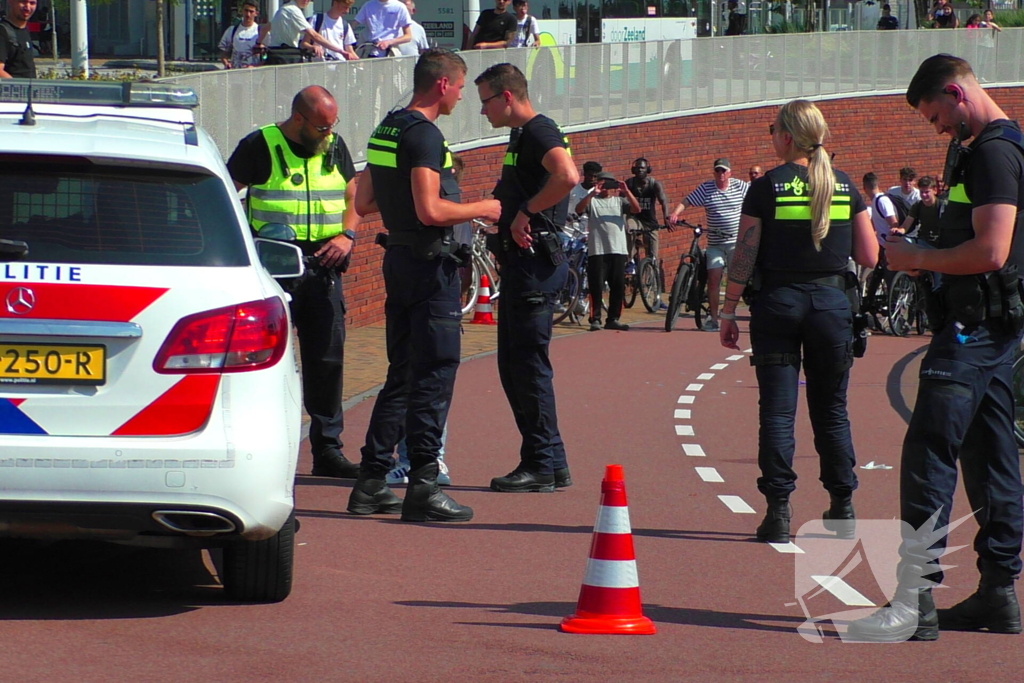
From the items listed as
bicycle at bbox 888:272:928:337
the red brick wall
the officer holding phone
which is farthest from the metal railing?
bicycle at bbox 888:272:928:337

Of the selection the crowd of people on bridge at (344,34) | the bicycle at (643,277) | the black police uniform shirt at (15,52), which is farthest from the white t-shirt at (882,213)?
the black police uniform shirt at (15,52)

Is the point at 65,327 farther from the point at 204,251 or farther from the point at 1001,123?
the point at 1001,123

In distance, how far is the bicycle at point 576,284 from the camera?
2048 cm

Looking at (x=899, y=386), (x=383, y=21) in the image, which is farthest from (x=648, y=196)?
(x=899, y=386)

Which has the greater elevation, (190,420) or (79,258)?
(79,258)

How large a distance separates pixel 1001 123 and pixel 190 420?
113 inches

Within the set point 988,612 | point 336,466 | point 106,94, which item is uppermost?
point 106,94

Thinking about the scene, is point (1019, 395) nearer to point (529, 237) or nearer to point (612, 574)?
point (529, 237)

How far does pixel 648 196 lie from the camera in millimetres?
23516

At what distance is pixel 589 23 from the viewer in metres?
31.8

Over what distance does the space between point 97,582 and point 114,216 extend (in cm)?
160

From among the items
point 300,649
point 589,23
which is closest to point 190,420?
point 300,649

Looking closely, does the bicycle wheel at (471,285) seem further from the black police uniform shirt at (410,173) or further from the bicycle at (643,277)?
the black police uniform shirt at (410,173)

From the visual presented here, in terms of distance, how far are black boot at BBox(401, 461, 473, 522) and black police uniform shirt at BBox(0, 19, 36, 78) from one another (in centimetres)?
541
